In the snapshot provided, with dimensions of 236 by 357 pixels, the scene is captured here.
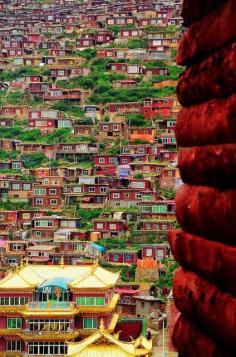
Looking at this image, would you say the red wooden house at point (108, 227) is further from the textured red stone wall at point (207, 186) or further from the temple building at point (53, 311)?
the textured red stone wall at point (207, 186)

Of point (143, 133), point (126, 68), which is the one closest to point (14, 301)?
point (143, 133)

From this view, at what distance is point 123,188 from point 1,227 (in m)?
5.32

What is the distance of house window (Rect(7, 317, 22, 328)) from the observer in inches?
977

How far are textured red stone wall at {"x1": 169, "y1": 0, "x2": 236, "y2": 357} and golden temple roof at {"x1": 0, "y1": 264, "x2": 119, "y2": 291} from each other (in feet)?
68.4

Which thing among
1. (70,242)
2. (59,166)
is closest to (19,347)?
(70,242)

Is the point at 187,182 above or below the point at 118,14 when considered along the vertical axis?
below

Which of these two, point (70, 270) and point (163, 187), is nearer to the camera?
point (70, 270)

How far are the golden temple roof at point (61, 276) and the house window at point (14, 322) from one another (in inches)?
30.0

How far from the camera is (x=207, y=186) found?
3641 millimetres

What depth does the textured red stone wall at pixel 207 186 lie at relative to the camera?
3.37 meters

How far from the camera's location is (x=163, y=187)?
141 ft

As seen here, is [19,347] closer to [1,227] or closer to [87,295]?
[87,295]

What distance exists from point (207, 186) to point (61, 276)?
73.2ft

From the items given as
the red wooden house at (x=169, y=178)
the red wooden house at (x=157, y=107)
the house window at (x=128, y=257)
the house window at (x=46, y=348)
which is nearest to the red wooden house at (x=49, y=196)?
the red wooden house at (x=169, y=178)
